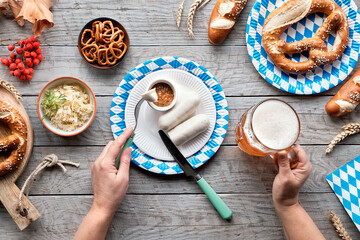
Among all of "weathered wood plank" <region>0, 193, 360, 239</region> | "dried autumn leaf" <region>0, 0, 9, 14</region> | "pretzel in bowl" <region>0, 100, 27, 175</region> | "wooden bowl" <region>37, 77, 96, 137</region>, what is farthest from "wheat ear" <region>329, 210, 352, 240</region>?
"dried autumn leaf" <region>0, 0, 9, 14</region>

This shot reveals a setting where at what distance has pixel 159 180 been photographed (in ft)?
4.89

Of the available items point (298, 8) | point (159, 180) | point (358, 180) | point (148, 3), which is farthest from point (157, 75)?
point (358, 180)

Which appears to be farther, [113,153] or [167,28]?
[167,28]

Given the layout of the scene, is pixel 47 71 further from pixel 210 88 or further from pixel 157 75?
pixel 210 88

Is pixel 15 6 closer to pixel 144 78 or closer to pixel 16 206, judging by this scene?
pixel 144 78

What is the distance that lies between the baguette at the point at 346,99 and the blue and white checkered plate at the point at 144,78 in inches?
20.1

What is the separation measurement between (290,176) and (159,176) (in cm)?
59

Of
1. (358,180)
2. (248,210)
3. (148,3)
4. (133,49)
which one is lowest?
(248,210)

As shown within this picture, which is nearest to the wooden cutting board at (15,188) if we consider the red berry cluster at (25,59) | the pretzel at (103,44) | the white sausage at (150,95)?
the red berry cluster at (25,59)

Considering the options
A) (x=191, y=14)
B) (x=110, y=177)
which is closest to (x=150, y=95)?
(x=110, y=177)

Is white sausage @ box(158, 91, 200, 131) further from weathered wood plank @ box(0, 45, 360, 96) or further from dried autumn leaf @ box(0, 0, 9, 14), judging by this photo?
dried autumn leaf @ box(0, 0, 9, 14)

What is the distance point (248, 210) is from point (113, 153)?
71cm

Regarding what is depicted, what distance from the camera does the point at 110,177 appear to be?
1.30 m

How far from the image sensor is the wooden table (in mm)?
1487
